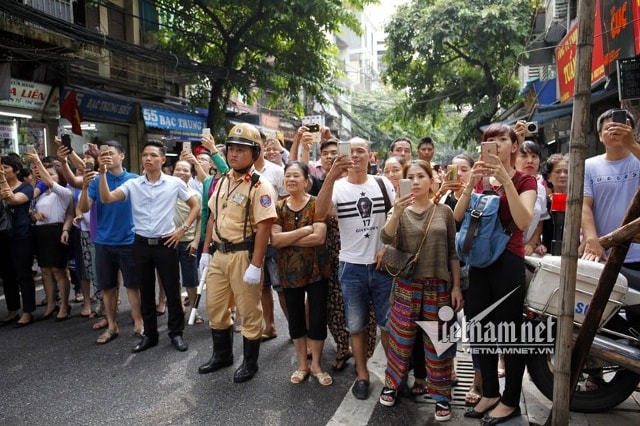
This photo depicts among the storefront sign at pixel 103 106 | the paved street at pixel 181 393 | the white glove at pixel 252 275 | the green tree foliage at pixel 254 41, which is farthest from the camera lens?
the green tree foliage at pixel 254 41

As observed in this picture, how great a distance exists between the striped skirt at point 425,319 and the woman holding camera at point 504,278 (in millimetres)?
205

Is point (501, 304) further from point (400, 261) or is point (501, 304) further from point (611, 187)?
point (611, 187)

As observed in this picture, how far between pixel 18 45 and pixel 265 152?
21.5 ft

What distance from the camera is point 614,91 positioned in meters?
7.01

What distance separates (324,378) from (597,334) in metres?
1.92

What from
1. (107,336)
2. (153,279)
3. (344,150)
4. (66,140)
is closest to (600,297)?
(344,150)

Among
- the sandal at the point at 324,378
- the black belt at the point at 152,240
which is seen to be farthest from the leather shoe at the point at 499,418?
the black belt at the point at 152,240

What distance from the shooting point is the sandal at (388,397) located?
3.23 m

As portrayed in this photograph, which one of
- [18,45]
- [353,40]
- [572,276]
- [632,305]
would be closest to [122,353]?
[572,276]

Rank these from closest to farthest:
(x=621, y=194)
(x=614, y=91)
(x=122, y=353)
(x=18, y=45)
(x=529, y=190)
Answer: (x=529, y=190) → (x=621, y=194) → (x=122, y=353) → (x=614, y=91) → (x=18, y=45)

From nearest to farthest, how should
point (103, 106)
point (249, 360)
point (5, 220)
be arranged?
point (249, 360)
point (5, 220)
point (103, 106)

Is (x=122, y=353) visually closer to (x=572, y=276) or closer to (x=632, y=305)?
(x=572, y=276)

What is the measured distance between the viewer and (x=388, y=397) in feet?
10.6

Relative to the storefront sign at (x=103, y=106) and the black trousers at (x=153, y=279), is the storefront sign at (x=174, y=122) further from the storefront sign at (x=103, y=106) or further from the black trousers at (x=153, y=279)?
the black trousers at (x=153, y=279)
